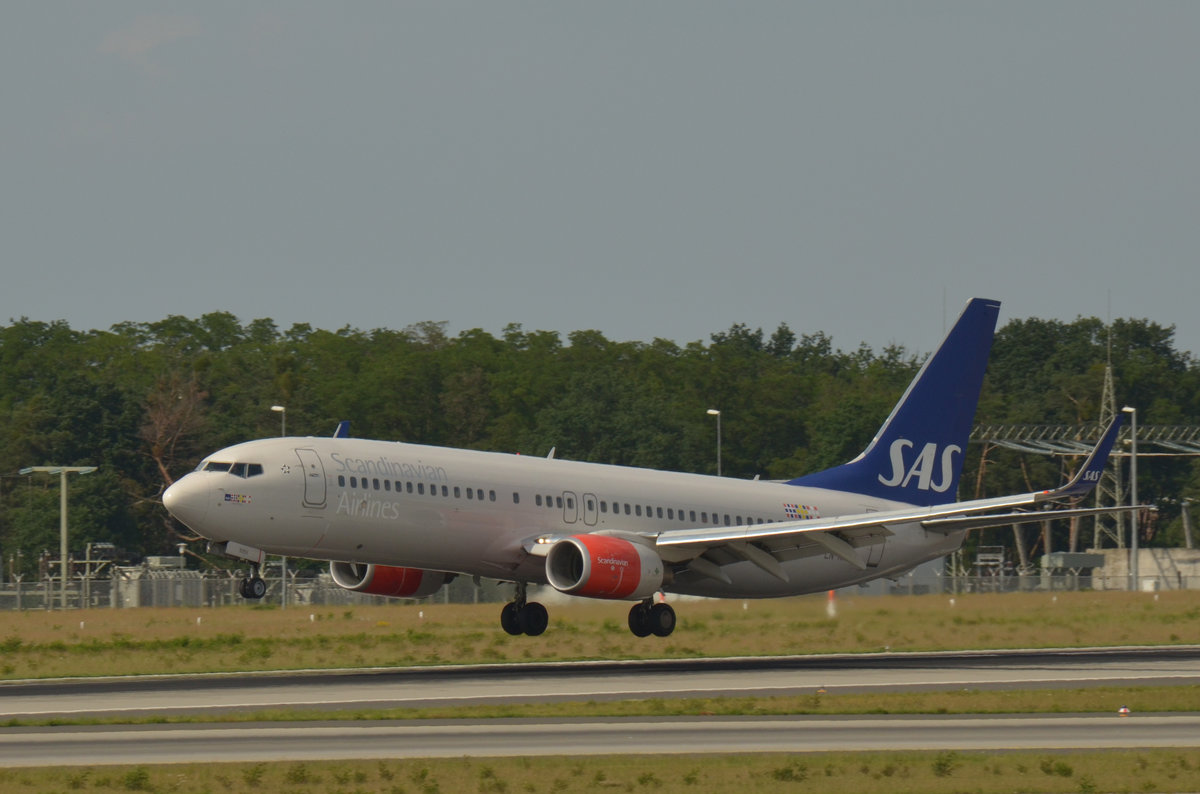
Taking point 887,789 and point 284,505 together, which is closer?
point 887,789

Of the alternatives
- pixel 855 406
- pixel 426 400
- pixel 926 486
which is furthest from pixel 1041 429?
pixel 926 486

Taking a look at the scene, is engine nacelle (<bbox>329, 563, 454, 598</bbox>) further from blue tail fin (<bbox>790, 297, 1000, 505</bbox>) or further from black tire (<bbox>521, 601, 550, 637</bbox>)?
blue tail fin (<bbox>790, 297, 1000, 505</bbox>)

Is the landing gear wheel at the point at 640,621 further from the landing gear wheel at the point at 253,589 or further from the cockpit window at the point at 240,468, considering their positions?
the landing gear wheel at the point at 253,589

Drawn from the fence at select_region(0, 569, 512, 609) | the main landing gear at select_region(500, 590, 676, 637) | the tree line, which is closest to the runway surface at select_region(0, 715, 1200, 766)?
the main landing gear at select_region(500, 590, 676, 637)

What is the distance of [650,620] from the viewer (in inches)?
1588

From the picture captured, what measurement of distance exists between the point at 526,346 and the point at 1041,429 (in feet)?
170

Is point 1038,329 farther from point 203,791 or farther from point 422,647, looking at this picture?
point 203,791

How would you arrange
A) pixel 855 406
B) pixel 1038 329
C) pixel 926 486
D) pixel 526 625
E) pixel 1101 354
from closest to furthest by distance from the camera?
pixel 526 625 < pixel 926 486 < pixel 855 406 < pixel 1101 354 < pixel 1038 329

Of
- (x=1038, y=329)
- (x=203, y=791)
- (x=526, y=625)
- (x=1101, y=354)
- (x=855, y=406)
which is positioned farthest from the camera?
(x=1038, y=329)

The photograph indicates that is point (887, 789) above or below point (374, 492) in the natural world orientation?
below

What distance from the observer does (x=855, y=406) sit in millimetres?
114375

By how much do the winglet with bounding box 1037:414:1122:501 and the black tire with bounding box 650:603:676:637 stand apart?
9311 millimetres

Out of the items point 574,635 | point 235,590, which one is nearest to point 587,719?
point 574,635

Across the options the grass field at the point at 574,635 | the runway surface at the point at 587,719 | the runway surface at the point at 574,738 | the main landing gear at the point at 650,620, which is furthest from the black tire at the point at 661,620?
the runway surface at the point at 574,738
